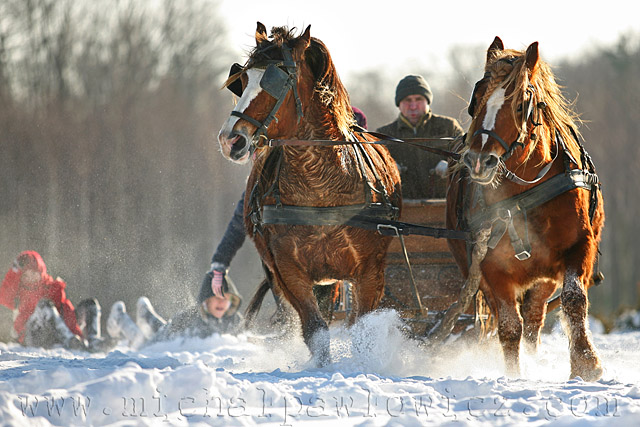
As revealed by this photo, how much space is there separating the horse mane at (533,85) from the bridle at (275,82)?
3.52 feet

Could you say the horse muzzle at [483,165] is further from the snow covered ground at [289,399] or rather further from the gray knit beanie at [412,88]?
the gray knit beanie at [412,88]

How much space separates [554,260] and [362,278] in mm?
1206

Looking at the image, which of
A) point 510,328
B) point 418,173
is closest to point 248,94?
point 510,328

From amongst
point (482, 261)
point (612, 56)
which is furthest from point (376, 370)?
point (612, 56)

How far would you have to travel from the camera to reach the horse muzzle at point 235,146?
14.7ft

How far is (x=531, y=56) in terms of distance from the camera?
441cm

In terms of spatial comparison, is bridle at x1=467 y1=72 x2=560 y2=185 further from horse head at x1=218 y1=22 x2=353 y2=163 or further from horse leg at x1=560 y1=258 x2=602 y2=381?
horse head at x1=218 y1=22 x2=353 y2=163

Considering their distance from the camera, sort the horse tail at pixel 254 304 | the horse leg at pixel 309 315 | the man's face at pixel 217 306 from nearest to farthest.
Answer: the horse leg at pixel 309 315, the horse tail at pixel 254 304, the man's face at pixel 217 306

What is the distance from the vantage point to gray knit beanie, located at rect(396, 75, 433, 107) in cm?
703

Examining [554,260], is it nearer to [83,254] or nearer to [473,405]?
[473,405]

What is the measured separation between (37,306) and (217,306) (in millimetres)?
1903

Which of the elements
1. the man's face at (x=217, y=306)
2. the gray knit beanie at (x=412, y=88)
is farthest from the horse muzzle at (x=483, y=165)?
the man's face at (x=217, y=306)

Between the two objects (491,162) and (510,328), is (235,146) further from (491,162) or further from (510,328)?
(510,328)

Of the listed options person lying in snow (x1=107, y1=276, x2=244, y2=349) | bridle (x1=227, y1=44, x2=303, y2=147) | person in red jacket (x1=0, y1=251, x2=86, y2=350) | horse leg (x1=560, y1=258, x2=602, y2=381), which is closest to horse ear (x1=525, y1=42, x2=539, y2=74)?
horse leg (x1=560, y1=258, x2=602, y2=381)
